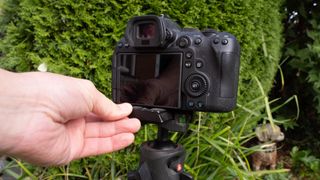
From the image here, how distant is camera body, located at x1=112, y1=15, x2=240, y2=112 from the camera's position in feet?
3.10

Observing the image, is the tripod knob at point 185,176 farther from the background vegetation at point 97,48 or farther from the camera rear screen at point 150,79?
the background vegetation at point 97,48

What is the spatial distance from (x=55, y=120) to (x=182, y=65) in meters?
0.40


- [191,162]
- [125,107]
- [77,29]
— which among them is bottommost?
[191,162]

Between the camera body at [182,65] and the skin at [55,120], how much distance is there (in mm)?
122

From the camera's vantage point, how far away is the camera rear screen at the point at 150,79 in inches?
38.6

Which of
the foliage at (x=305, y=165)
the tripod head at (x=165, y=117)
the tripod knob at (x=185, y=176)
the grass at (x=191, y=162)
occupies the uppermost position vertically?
the tripod head at (x=165, y=117)

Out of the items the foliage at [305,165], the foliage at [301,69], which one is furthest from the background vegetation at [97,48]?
the foliage at [301,69]

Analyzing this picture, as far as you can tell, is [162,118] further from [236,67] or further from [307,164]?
[307,164]

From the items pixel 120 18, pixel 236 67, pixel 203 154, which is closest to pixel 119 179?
pixel 203 154

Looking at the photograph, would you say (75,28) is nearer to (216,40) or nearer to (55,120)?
(55,120)

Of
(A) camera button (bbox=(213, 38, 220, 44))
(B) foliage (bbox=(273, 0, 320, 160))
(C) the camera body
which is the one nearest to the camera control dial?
(C) the camera body

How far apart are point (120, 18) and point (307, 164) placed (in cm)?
203

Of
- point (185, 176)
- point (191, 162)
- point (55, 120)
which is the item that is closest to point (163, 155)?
point (185, 176)

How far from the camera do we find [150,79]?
1.02 m
